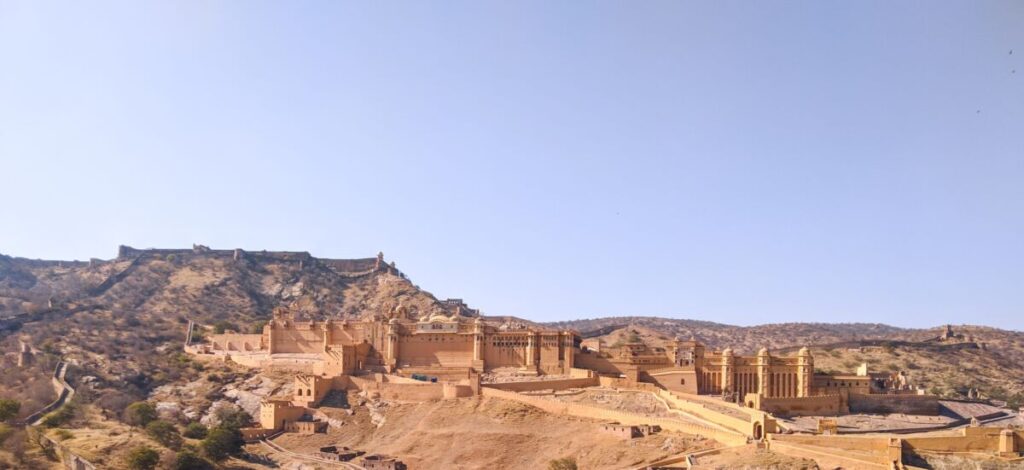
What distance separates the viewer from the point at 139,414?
173 feet

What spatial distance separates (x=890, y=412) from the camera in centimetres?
5159

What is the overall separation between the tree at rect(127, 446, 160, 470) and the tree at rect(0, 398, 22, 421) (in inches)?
350

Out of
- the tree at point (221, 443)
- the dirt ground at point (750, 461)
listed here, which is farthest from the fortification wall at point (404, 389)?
the dirt ground at point (750, 461)

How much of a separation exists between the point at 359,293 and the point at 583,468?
194ft

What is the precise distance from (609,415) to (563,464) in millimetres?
6278

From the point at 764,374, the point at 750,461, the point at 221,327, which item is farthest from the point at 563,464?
the point at 221,327

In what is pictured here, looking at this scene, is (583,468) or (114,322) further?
(114,322)

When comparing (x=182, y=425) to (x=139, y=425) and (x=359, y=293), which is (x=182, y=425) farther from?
(x=359, y=293)

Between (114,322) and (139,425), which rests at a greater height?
(114,322)

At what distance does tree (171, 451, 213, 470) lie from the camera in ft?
148

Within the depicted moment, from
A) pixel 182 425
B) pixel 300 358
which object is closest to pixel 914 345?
pixel 300 358

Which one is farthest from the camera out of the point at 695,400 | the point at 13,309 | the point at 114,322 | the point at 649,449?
the point at 13,309

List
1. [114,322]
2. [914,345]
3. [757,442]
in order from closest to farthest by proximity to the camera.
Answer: [757,442]
[114,322]
[914,345]

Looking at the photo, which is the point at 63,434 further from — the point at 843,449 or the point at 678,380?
the point at 843,449
